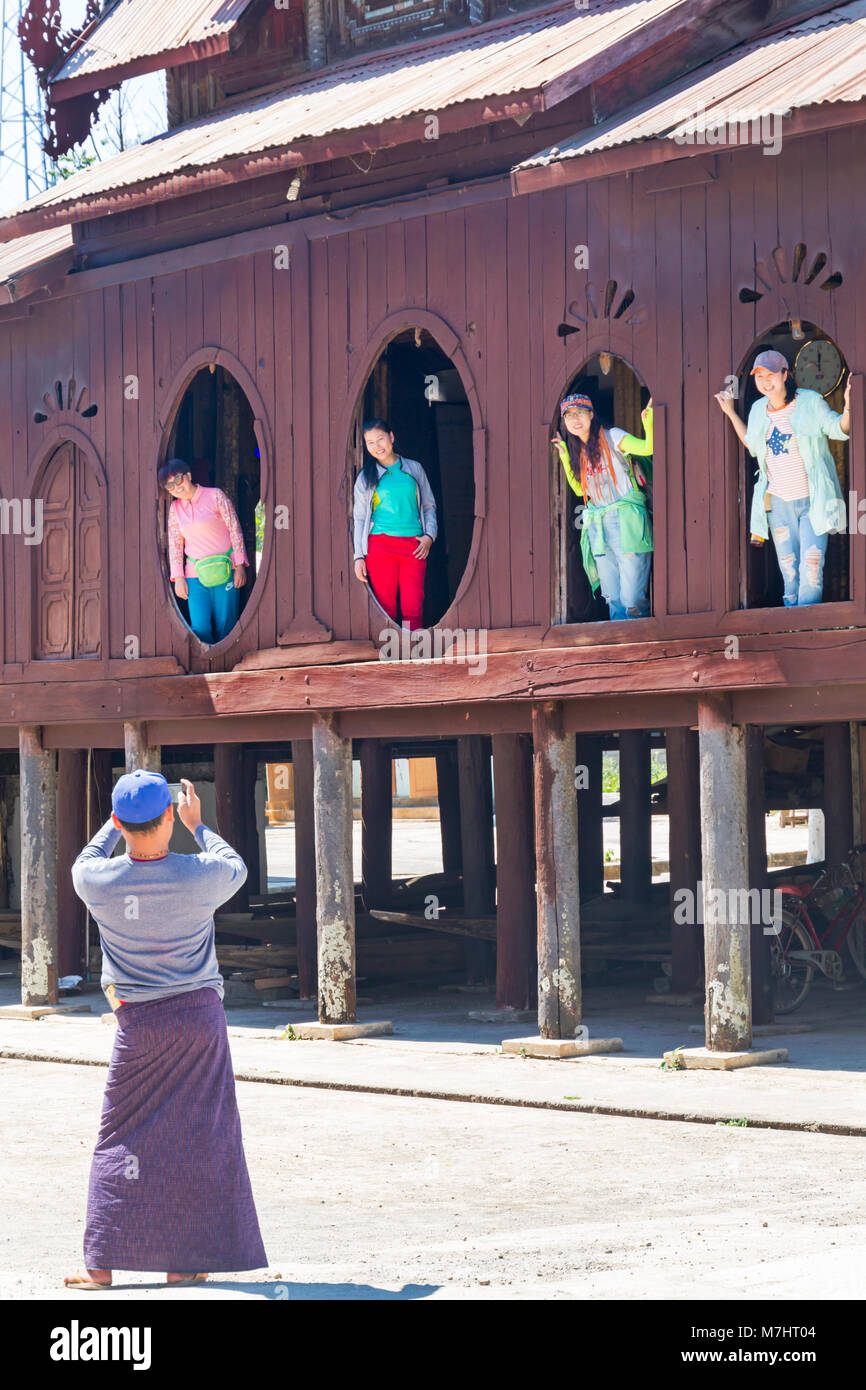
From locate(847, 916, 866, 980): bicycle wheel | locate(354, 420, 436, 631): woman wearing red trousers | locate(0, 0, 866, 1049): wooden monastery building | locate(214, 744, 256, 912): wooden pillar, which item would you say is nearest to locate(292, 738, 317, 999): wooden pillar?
locate(0, 0, 866, 1049): wooden monastery building

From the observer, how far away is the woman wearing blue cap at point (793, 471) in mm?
13133

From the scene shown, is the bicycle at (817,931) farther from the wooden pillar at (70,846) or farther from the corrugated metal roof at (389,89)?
the corrugated metal roof at (389,89)

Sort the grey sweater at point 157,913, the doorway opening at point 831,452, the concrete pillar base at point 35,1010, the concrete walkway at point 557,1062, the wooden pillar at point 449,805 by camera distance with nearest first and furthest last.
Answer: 1. the grey sweater at point 157,913
2. the concrete walkway at point 557,1062
3. the doorway opening at point 831,452
4. the concrete pillar base at point 35,1010
5. the wooden pillar at point 449,805

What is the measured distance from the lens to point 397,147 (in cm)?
1566

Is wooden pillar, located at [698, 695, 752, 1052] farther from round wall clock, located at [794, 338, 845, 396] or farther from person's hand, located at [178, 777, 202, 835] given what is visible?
person's hand, located at [178, 777, 202, 835]

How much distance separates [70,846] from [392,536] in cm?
552

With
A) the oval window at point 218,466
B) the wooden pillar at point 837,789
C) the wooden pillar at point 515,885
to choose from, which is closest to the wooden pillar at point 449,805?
the oval window at point 218,466

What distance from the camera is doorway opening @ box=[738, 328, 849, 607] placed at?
13.5 m

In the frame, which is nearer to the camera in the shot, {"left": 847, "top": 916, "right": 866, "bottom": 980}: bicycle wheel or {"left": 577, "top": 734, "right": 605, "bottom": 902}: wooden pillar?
{"left": 847, "top": 916, "right": 866, "bottom": 980}: bicycle wheel

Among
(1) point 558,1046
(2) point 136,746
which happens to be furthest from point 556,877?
(2) point 136,746

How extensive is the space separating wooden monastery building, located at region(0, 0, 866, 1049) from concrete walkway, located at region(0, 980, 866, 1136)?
607mm

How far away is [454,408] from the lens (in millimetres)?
19219

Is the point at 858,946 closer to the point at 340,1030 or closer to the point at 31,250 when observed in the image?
the point at 340,1030

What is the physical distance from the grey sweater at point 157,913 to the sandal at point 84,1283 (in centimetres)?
99
